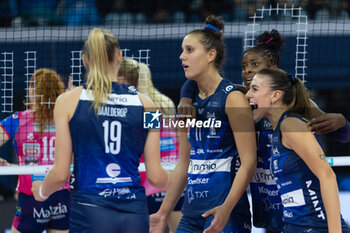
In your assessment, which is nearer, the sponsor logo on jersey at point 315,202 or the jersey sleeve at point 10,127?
the sponsor logo on jersey at point 315,202

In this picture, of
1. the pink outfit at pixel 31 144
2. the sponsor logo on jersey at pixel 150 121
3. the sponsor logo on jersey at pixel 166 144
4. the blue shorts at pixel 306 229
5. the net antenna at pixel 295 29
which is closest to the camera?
the sponsor logo on jersey at pixel 150 121

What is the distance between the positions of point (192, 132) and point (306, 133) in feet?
2.71

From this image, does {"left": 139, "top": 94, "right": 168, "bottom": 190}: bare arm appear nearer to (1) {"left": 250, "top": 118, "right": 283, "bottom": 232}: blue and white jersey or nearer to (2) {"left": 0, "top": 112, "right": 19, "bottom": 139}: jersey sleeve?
(1) {"left": 250, "top": 118, "right": 283, "bottom": 232}: blue and white jersey

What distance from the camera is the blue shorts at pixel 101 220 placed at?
327 centimetres

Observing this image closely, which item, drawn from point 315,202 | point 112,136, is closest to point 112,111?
point 112,136

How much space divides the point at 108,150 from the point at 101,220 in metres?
0.40

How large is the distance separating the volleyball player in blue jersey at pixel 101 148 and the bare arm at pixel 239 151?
0.56 m

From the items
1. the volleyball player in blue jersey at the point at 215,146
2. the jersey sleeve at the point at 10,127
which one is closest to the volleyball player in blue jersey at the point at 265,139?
the volleyball player in blue jersey at the point at 215,146

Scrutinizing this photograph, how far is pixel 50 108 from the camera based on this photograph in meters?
5.61

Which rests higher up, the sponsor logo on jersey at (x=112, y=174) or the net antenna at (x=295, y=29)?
the net antenna at (x=295, y=29)

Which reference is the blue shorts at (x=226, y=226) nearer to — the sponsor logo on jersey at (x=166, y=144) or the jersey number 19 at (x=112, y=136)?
the jersey number 19 at (x=112, y=136)

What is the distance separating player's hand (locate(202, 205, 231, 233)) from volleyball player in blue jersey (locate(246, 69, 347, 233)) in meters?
0.39

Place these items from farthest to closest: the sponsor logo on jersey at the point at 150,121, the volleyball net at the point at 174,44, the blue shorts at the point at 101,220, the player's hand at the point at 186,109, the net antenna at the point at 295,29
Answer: the volleyball net at the point at 174,44, the net antenna at the point at 295,29, the player's hand at the point at 186,109, the sponsor logo on jersey at the point at 150,121, the blue shorts at the point at 101,220

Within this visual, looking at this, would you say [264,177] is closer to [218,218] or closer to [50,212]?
[218,218]
